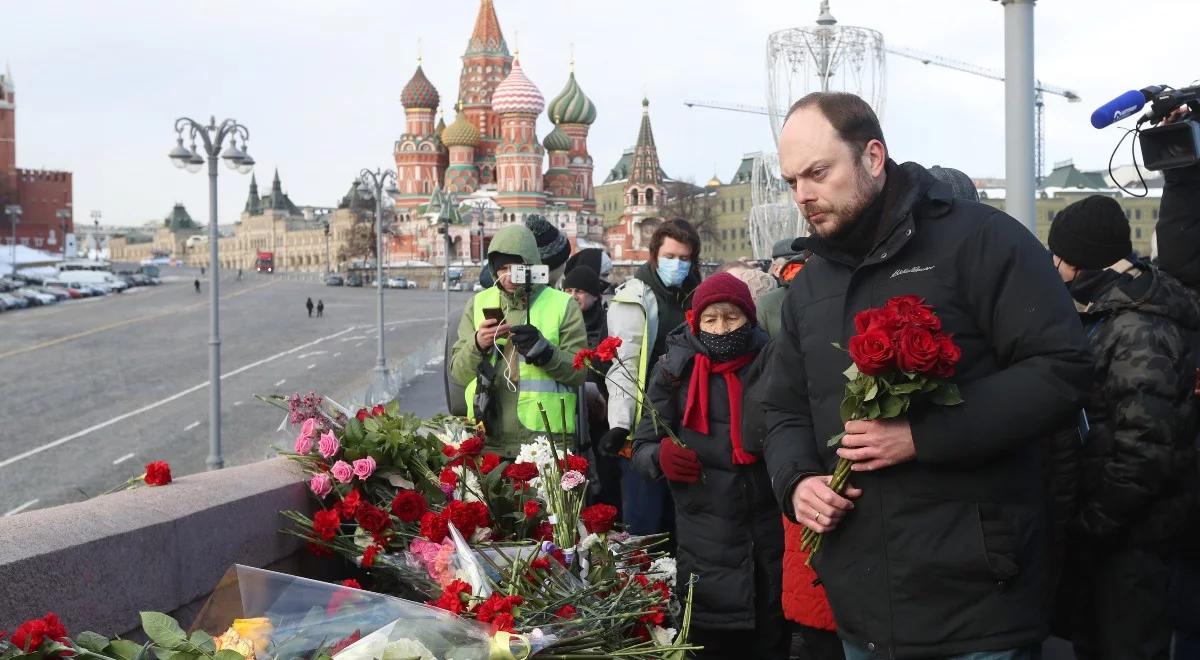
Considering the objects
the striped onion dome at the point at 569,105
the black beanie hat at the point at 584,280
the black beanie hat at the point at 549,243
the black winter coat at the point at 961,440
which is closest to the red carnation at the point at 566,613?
the black winter coat at the point at 961,440

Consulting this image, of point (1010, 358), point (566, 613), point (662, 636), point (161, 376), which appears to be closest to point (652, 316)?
point (662, 636)

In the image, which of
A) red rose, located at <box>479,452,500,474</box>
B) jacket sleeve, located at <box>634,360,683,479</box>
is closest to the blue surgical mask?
jacket sleeve, located at <box>634,360,683,479</box>

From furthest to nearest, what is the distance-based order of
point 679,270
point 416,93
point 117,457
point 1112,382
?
point 416,93 → point 117,457 → point 679,270 → point 1112,382

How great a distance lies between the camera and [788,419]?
289 cm

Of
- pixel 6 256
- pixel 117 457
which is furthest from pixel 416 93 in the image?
pixel 117 457

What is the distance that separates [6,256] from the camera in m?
77.2

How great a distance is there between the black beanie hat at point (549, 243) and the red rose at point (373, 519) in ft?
8.31

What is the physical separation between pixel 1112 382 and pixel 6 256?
8267 cm

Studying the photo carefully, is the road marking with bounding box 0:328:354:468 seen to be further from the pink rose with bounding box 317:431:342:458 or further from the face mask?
the face mask

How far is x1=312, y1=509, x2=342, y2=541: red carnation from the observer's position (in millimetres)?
3725

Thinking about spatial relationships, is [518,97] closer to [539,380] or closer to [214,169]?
[214,169]

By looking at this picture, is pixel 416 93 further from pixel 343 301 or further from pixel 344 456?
pixel 344 456

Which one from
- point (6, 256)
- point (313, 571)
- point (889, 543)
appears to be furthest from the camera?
point (6, 256)

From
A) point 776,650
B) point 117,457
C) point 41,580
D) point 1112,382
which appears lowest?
point 117,457
